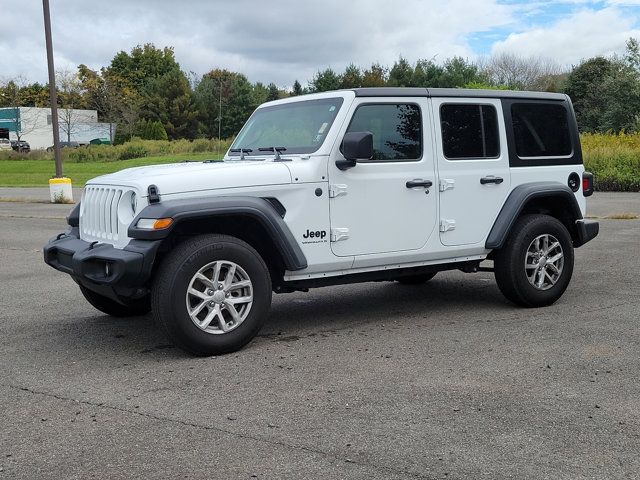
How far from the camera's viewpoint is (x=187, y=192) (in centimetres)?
518

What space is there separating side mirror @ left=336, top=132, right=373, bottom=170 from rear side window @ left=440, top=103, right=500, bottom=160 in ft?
3.45

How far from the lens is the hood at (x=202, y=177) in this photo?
517cm

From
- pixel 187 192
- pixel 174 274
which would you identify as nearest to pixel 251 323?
pixel 174 274

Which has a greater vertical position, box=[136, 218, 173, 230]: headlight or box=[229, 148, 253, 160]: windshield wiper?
box=[229, 148, 253, 160]: windshield wiper

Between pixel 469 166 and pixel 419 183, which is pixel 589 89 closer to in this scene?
pixel 469 166

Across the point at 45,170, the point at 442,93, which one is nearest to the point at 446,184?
the point at 442,93

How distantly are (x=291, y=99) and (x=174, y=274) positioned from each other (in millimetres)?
2294

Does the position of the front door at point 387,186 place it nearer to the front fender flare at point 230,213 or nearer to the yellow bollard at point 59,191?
the front fender flare at point 230,213

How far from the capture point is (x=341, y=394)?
443cm

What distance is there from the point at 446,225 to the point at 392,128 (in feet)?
3.08

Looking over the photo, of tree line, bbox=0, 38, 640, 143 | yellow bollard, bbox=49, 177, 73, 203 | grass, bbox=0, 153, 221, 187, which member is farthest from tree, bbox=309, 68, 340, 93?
yellow bollard, bbox=49, 177, 73, 203

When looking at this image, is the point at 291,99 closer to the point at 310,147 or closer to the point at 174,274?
the point at 310,147

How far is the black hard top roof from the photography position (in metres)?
6.11

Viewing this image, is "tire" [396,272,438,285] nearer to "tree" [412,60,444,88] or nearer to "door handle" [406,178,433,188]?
"door handle" [406,178,433,188]
